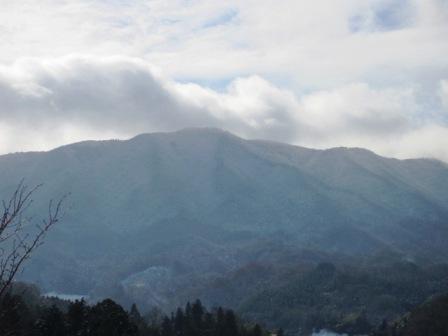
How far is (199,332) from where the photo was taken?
13550 centimetres

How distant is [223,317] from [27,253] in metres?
126

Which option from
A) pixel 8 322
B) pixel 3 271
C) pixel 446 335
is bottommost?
pixel 446 335

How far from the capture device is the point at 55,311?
83.3 metres

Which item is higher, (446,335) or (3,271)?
(3,271)

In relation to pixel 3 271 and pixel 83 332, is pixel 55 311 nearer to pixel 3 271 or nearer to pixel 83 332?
pixel 83 332

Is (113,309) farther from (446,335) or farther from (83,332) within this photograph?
(446,335)

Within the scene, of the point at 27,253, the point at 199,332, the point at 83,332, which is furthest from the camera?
the point at 199,332

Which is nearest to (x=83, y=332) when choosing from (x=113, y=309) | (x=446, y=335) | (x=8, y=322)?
(x=113, y=309)

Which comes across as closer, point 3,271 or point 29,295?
point 3,271

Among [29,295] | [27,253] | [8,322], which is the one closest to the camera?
[27,253]

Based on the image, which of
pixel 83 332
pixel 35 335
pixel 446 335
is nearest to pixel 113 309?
pixel 83 332

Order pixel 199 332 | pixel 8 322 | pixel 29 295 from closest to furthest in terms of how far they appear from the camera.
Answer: pixel 8 322 < pixel 199 332 < pixel 29 295

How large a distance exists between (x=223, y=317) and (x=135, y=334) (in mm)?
56629

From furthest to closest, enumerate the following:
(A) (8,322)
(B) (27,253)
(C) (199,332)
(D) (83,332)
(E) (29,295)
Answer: (E) (29,295) → (C) (199,332) → (D) (83,332) → (A) (8,322) → (B) (27,253)
